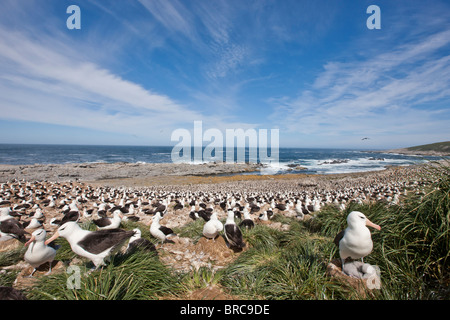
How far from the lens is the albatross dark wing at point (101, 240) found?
3891mm

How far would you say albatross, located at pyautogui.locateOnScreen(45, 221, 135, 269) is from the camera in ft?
12.8

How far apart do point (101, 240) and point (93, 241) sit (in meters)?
0.14

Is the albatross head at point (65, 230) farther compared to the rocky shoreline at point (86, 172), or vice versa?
the rocky shoreline at point (86, 172)

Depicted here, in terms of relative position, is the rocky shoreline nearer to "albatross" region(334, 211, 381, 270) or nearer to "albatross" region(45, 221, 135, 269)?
"albatross" region(45, 221, 135, 269)

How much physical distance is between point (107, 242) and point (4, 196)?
2291cm

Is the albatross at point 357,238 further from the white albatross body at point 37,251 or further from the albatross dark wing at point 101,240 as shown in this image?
the white albatross body at point 37,251

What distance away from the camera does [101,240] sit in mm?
3965

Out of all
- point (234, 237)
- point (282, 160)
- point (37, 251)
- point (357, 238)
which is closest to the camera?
point (357, 238)

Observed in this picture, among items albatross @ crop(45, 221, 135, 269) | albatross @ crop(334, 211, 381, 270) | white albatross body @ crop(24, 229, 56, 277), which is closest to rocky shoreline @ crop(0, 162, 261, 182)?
white albatross body @ crop(24, 229, 56, 277)

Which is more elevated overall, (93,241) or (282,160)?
(93,241)

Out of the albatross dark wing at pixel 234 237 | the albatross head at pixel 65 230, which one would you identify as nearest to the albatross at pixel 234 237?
the albatross dark wing at pixel 234 237

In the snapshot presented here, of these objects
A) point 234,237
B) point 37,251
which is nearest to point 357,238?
point 234,237

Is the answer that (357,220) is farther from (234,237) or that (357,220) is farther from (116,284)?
(116,284)
